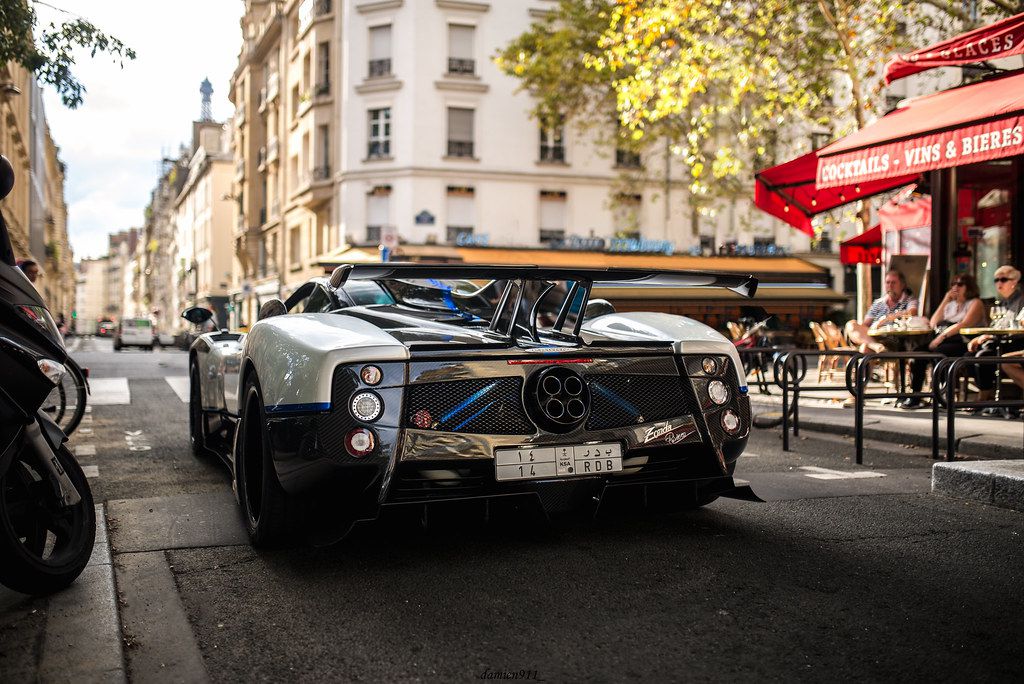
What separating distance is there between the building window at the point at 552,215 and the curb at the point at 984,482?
28.4 meters

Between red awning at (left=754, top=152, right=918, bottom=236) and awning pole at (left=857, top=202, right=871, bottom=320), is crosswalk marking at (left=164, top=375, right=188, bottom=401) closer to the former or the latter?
red awning at (left=754, top=152, right=918, bottom=236)

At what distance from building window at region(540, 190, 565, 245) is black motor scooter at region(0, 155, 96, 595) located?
30236 millimetres

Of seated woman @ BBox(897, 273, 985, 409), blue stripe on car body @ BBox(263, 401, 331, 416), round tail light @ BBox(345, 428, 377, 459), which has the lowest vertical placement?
round tail light @ BBox(345, 428, 377, 459)

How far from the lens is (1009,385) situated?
998 centimetres

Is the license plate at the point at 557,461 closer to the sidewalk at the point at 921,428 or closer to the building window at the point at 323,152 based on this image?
the sidewalk at the point at 921,428

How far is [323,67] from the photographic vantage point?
36500 millimetres

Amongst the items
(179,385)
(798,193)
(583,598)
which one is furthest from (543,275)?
(179,385)

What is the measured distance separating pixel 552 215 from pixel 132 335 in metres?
25.2

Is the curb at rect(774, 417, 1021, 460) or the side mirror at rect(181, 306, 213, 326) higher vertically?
the side mirror at rect(181, 306, 213, 326)

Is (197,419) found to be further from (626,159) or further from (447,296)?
(626,159)

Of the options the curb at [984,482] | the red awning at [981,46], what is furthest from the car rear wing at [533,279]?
the red awning at [981,46]

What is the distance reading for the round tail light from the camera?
11.4ft

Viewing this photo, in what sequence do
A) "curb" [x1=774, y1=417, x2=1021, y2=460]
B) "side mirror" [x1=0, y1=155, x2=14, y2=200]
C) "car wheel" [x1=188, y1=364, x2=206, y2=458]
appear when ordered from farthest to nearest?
"curb" [x1=774, y1=417, x2=1021, y2=460] → "car wheel" [x1=188, y1=364, x2=206, y2=458] → "side mirror" [x1=0, y1=155, x2=14, y2=200]

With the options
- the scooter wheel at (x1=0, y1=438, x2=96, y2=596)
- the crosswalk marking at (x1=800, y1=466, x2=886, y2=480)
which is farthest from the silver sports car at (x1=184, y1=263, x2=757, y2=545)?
the crosswalk marking at (x1=800, y1=466, x2=886, y2=480)
